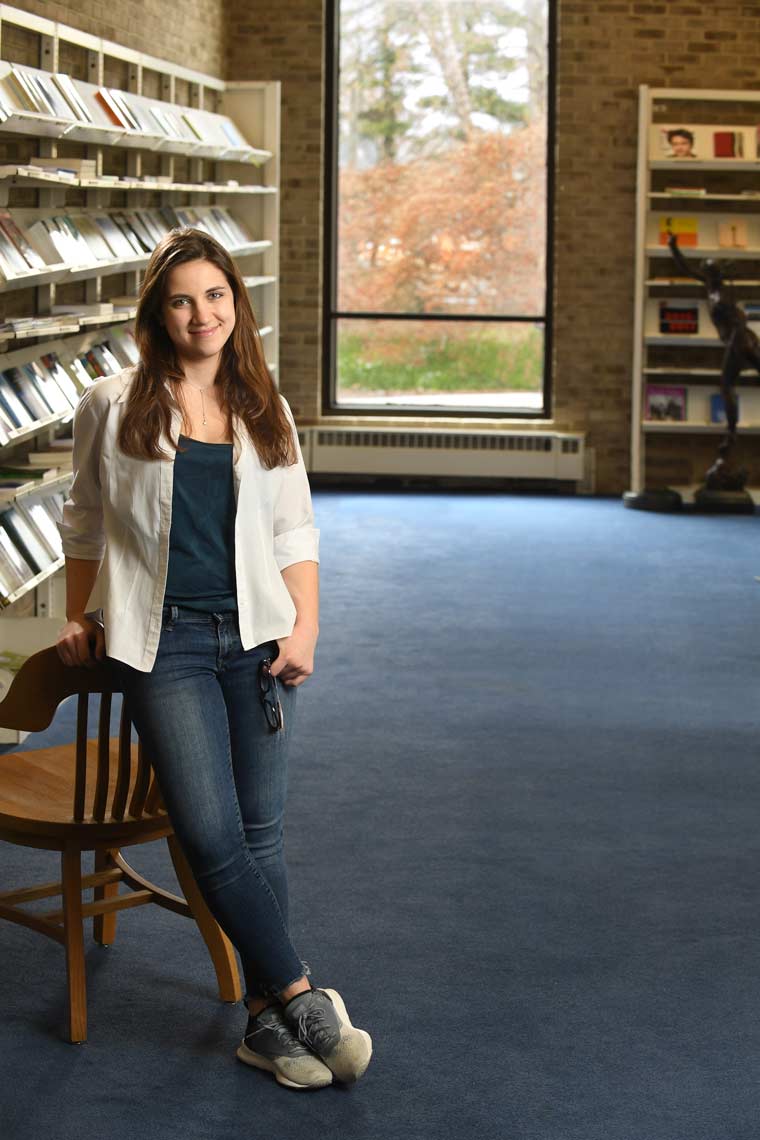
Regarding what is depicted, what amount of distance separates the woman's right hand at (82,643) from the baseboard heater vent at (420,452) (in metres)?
7.90

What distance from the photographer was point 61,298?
22.6 feet

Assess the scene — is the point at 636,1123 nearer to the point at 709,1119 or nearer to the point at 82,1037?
the point at 709,1119

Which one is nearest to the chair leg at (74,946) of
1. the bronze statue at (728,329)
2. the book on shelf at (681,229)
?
the bronze statue at (728,329)

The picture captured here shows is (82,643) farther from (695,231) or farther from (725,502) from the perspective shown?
(695,231)

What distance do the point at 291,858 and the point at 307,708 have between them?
4.80ft

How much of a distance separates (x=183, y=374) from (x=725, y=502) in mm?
7598

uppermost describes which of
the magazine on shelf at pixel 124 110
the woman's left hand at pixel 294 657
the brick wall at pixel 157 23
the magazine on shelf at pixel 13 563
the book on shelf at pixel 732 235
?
the brick wall at pixel 157 23

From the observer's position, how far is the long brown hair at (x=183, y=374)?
267 cm

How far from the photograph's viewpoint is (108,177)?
6156 millimetres

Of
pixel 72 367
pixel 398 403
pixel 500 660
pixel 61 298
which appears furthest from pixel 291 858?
pixel 398 403

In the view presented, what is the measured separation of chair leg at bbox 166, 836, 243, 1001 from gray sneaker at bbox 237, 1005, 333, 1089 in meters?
0.28

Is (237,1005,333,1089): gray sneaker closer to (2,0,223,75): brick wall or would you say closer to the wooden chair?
the wooden chair

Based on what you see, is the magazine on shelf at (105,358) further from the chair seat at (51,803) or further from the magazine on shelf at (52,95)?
the chair seat at (51,803)

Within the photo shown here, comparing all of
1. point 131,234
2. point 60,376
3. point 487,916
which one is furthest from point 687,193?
point 487,916
